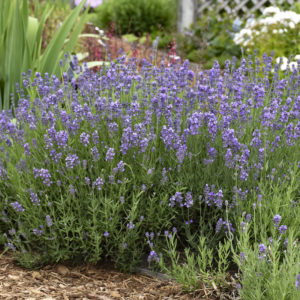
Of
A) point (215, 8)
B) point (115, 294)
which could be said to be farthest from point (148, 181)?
point (215, 8)

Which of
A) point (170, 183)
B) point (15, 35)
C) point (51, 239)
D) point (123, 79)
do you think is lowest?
point (51, 239)

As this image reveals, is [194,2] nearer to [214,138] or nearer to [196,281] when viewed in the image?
[214,138]

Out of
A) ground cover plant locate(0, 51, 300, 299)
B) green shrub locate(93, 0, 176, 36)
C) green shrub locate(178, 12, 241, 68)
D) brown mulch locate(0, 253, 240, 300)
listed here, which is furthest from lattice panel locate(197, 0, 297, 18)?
brown mulch locate(0, 253, 240, 300)

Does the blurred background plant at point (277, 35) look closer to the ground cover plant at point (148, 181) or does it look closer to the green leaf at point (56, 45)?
the green leaf at point (56, 45)

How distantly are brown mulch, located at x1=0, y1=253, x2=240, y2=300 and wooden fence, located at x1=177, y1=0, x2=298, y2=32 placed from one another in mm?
7126

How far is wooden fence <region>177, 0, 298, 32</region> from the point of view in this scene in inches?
349

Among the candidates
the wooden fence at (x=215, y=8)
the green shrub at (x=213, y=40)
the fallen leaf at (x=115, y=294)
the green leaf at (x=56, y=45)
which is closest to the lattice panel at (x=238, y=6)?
the wooden fence at (x=215, y=8)

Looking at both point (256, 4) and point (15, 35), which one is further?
point (256, 4)

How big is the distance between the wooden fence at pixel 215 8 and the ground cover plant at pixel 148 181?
6429 millimetres

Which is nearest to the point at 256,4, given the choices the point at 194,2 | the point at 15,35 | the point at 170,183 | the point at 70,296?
the point at 194,2

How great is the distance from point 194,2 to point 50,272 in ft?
25.3

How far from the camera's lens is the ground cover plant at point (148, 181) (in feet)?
8.08

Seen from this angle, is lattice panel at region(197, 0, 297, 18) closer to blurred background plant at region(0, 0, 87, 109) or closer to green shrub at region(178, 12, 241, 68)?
green shrub at region(178, 12, 241, 68)

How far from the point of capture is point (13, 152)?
9.14 ft
